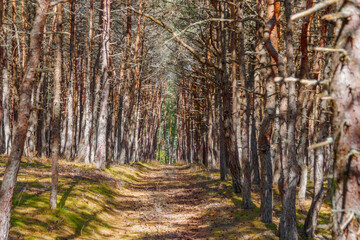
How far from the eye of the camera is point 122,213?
43.1 ft

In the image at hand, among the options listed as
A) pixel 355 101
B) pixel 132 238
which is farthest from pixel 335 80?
pixel 132 238

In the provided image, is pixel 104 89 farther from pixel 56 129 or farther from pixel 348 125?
pixel 348 125

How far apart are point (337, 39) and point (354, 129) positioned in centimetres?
92

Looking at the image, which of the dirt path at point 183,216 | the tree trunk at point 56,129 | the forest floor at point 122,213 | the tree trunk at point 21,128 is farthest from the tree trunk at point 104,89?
the tree trunk at point 21,128

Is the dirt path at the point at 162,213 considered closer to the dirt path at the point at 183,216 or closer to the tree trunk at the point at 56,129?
the dirt path at the point at 183,216

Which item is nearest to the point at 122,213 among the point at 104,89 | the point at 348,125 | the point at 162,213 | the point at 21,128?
the point at 162,213

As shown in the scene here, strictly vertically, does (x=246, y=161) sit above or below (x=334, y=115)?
below

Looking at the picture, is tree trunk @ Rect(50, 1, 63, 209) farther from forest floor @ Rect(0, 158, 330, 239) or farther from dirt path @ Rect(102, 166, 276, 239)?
dirt path @ Rect(102, 166, 276, 239)

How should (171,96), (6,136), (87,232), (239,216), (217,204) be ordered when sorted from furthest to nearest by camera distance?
1. (171,96)
2. (6,136)
3. (217,204)
4. (239,216)
5. (87,232)

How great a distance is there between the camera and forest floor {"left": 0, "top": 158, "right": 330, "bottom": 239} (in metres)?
9.15

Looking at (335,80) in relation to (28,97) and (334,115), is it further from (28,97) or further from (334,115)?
(28,97)

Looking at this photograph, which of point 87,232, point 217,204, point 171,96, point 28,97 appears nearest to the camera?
point 28,97

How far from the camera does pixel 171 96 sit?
6188 centimetres

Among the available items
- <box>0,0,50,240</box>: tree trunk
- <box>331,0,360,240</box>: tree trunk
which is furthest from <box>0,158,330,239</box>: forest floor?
<box>331,0,360,240</box>: tree trunk
